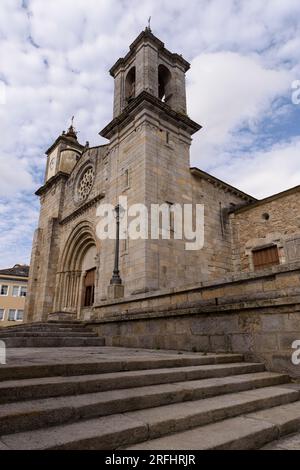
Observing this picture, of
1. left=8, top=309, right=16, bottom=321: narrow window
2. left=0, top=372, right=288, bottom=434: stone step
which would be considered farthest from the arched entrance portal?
left=8, top=309, right=16, bottom=321: narrow window

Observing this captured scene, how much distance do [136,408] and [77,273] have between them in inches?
582

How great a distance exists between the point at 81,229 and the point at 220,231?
7.61m

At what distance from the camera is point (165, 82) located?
16484 mm

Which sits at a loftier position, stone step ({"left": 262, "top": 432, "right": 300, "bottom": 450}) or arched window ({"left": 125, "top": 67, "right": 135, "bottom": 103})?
arched window ({"left": 125, "top": 67, "right": 135, "bottom": 103})

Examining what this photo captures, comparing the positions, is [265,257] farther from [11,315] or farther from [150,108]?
[11,315]

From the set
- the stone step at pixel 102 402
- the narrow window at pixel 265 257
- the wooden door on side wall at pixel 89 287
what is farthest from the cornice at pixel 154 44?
the stone step at pixel 102 402

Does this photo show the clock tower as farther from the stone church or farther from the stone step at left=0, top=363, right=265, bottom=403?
the stone step at left=0, top=363, right=265, bottom=403

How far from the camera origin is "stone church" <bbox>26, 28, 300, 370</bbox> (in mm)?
5160

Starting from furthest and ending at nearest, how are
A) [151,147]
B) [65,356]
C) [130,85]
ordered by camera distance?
1. [130,85]
2. [151,147]
3. [65,356]

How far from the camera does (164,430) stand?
2.24 meters

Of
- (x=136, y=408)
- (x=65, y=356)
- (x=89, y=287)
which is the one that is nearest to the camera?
(x=136, y=408)

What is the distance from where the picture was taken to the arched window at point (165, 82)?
15913 millimetres

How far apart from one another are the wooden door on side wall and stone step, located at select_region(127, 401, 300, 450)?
13788 millimetres

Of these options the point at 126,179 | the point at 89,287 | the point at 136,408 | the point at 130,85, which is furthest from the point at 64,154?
the point at 136,408
